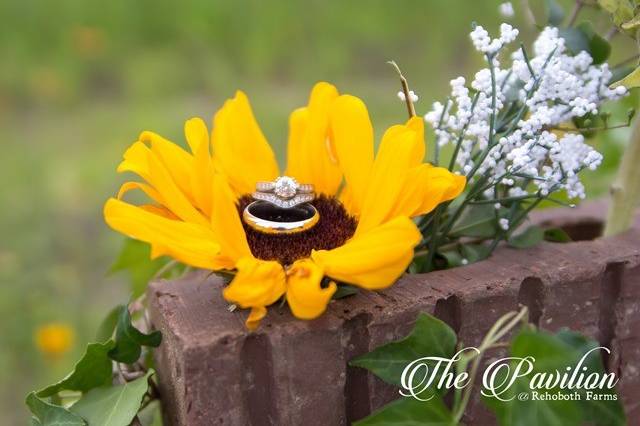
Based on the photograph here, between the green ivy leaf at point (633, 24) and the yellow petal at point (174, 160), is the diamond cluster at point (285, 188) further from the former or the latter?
the green ivy leaf at point (633, 24)

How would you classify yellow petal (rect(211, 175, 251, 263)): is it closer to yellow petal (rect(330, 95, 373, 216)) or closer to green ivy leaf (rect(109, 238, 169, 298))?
yellow petal (rect(330, 95, 373, 216))

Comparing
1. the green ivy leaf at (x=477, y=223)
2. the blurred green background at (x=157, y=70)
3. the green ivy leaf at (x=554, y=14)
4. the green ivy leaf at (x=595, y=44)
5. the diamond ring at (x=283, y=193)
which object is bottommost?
the blurred green background at (x=157, y=70)

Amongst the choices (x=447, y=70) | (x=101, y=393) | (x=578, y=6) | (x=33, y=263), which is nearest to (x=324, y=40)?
(x=447, y=70)

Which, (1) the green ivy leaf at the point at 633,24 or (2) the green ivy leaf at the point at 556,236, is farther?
(2) the green ivy leaf at the point at 556,236

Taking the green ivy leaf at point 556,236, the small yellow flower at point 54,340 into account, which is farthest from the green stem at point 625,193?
the small yellow flower at point 54,340

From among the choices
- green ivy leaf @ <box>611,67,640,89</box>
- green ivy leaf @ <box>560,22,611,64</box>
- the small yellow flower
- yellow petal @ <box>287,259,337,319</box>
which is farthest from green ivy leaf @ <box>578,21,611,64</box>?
the small yellow flower

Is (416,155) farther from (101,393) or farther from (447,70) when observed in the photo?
(447,70)
